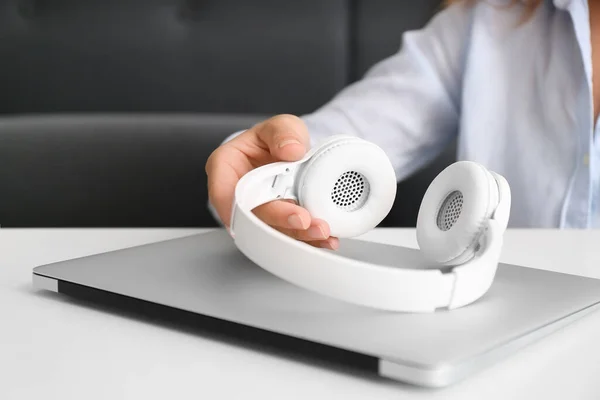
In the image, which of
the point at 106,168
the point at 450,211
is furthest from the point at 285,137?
the point at 106,168

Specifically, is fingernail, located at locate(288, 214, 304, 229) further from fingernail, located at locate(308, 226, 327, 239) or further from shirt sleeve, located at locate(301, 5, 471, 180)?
shirt sleeve, located at locate(301, 5, 471, 180)

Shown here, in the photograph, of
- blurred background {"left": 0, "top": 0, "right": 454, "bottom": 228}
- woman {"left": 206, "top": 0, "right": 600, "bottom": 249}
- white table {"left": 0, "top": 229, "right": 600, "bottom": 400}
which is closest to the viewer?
white table {"left": 0, "top": 229, "right": 600, "bottom": 400}

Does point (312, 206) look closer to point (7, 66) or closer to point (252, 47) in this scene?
point (252, 47)

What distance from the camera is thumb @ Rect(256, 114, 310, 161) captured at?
457 mm

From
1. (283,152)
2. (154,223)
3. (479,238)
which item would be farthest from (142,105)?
(479,238)

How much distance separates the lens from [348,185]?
1.46 ft

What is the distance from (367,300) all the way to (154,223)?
2.74 ft

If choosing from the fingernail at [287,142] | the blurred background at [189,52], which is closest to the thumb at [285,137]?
the fingernail at [287,142]

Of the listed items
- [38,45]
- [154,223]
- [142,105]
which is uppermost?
[38,45]

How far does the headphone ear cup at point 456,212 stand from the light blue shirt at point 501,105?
0.52 meters

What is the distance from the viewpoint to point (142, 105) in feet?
4.37

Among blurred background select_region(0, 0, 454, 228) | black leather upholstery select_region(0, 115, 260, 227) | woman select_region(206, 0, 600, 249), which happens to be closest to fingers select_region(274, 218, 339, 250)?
woman select_region(206, 0, 600, 249)

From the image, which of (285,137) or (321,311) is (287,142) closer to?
(285,137)

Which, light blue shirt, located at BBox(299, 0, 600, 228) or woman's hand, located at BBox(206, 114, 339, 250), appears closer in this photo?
woman's hand, located at BBox(206, 114, 339, 250)
